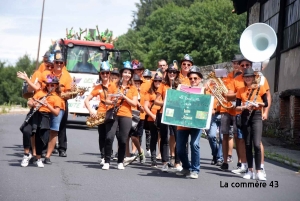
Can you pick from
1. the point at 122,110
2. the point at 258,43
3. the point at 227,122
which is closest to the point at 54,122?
the point at 122,110

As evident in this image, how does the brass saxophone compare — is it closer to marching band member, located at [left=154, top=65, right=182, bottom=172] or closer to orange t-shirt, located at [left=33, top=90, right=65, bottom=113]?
marching band member, located at [left=154, top=65, right=182, bottom=172]

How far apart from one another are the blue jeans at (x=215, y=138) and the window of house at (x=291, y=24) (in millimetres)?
9753

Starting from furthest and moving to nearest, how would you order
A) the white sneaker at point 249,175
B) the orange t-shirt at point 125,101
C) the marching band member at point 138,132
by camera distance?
the marching band member at point 138,132, the orange t-shirt at point 125,101, the white sneaker at point 249,175

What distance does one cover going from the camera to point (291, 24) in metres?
25.2

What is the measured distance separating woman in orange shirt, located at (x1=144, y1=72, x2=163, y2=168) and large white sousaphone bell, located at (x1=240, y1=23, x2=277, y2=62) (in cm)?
165

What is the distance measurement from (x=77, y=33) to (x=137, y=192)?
18.4m

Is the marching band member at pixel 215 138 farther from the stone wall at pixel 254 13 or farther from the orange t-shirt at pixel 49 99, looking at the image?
the stone wall at pixel 254 13

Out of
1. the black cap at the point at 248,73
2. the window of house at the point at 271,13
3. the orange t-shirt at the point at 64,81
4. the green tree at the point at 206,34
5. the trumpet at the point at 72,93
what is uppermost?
the green tree at the point at 206,34

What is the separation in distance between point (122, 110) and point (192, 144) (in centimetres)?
159

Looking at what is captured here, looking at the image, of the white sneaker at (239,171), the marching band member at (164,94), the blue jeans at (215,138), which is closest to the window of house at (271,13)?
the blue jeans at (215,138)

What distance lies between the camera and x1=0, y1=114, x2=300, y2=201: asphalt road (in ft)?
32.0

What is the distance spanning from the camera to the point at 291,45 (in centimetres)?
2464

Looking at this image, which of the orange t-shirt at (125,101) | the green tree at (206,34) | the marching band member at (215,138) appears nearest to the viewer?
the orange t-shirt at (125,101)

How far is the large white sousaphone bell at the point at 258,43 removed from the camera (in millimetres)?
13195
